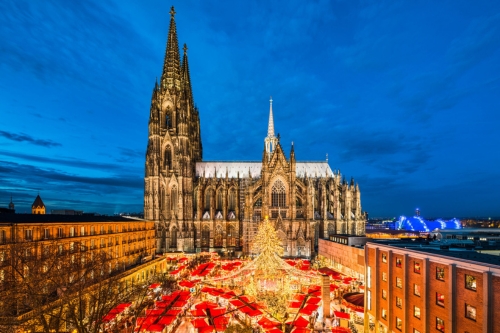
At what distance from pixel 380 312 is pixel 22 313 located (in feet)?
108

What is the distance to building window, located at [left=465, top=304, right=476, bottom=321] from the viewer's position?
768 inches

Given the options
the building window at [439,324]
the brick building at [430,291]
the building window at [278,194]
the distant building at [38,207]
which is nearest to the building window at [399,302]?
the brick building at [430,291]

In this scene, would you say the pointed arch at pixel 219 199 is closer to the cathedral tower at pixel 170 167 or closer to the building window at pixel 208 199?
the building window at pixel 208 199

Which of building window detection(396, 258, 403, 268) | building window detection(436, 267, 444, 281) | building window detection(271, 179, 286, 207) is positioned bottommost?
building window detection(396, 258, 403, 268)

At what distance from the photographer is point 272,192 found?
76812 millimetres

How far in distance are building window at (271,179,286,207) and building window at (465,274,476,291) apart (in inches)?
2232

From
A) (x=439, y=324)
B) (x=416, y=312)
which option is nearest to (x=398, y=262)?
(x=416, y=312)

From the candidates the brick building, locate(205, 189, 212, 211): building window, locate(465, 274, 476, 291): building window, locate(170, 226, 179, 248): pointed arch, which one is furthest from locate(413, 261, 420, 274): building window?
locate(205, 189, 212, 211): building window

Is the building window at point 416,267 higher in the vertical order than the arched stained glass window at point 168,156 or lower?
lower

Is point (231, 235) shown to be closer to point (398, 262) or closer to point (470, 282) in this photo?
point (398, 262)

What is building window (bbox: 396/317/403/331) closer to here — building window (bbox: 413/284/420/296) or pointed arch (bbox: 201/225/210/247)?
building window (bbox: 413/284/420/296)

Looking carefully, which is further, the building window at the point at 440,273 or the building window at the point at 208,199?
the building window at the point at 208,199

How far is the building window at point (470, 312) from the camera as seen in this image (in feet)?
64.0

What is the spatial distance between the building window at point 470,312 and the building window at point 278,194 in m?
56.8
